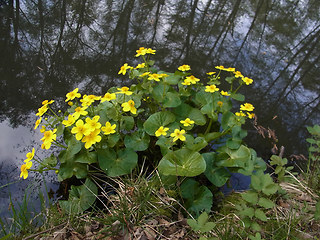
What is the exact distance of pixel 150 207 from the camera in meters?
1.66

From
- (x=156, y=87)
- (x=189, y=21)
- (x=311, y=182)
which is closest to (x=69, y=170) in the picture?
(x=156, y=87)

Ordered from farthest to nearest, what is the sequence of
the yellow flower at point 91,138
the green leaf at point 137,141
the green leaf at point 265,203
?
the green leaf at point 137,141 < the yellow flower at point 91,138 < the green leaf at point 265,203

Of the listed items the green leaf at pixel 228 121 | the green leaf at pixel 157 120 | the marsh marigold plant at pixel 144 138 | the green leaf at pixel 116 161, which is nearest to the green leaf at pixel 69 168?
the marsh marigold plant at pixel 144 138

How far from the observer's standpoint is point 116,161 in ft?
5.94

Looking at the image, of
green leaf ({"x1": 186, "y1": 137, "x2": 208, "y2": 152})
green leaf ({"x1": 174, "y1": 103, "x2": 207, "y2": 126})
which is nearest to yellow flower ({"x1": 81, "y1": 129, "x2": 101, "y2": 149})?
green leaf ({"x1": 186, "y1": 137, "x2": 208, "y2": 152})

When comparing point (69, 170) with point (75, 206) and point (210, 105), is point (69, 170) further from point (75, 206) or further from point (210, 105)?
point (210, 105)

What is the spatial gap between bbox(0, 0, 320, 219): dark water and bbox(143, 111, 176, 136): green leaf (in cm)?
80

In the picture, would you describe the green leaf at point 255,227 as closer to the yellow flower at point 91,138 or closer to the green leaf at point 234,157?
the green leaf at point 234,157

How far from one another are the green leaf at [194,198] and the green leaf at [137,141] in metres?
0.38

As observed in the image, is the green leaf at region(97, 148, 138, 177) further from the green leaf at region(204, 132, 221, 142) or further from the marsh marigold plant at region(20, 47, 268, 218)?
the green leaf at region(204, 132, 221, 142)

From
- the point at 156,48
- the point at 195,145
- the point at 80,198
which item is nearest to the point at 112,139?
the point at 80,198

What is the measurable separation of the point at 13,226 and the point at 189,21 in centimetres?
345

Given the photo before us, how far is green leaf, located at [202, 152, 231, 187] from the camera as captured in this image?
1.78 meters

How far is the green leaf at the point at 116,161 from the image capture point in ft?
5.72
